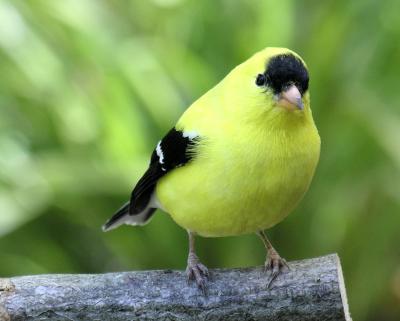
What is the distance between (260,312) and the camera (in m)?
2.87

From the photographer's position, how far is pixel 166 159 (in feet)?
10.8

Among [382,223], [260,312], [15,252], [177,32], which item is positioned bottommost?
[260,312]

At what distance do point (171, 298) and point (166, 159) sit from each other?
61cm

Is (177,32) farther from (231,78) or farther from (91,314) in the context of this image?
(91,314)

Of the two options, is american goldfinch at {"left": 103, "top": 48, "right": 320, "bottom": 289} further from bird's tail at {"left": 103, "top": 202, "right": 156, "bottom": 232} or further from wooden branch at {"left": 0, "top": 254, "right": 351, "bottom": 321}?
bird's tail at {"left": 103, "top": 202, "right": 156, "bottom": 232}

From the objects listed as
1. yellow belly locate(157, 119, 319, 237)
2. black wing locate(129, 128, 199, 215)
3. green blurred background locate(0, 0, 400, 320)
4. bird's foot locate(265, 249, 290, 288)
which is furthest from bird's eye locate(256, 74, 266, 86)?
green blurred background locate(0, 0, 400, 320)

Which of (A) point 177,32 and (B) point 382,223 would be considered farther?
(A) point 177,32

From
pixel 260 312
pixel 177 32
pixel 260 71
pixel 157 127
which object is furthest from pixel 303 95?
pixel 177 32

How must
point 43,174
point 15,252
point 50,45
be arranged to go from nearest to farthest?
point 43,174 → point 15,252 → point 50,45

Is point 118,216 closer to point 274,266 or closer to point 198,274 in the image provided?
point 198,274

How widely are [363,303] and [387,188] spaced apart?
2.30ft

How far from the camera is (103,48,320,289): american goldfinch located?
2.88m

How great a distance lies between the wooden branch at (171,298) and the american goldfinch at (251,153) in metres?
0.10

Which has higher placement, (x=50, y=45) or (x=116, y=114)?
(x=50, y=45)
